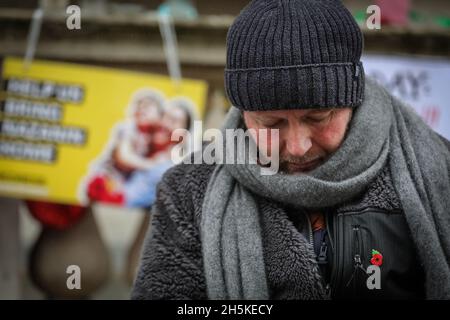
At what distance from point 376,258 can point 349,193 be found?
165mm

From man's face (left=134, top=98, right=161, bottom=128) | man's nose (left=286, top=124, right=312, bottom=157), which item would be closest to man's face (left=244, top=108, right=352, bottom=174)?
man's nose (left=286, top=124, right=312, bottom=157)

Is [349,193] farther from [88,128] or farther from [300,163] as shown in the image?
[88,128]

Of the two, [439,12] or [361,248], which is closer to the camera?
[361,248]

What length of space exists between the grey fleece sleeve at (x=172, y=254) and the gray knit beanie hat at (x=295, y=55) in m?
0.34

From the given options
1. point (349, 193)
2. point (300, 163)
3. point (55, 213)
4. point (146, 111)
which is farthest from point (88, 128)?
point (349, 193)

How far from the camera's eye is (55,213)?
308 centimetres

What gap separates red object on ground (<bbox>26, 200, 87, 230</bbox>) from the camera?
10.0 feet

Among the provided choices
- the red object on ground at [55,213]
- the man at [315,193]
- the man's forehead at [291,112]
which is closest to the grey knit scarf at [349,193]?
the man at [315,193]

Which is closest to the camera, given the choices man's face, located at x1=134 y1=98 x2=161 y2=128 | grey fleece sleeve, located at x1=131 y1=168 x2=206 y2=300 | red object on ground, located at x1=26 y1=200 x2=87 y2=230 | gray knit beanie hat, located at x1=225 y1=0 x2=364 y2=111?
gray knit beanie hat, located at x1=225 y1=0 x2=364 y2=111

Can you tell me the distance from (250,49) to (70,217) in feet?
6.44

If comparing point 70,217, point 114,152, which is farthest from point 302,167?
point 70,217

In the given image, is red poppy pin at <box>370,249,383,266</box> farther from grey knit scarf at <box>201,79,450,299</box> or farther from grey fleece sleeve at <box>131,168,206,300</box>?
grey fleece sleeve at <box>131,168,206,300</box>
